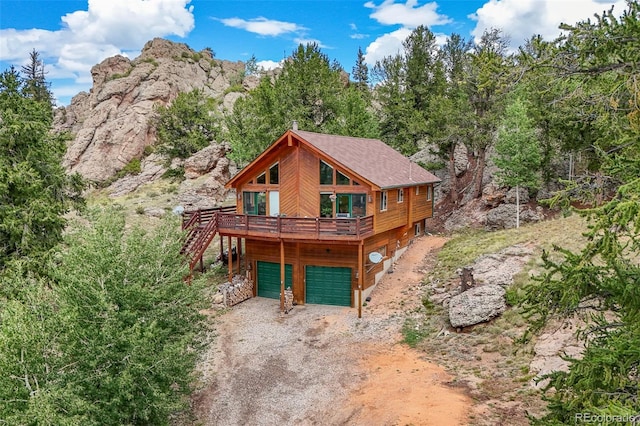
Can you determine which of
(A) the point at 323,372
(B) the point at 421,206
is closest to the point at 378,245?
(B) the point at 421,206

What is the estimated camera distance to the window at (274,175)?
22109 millimetres

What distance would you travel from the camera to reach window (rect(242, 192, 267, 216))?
22.6m

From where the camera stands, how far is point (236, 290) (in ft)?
71.9

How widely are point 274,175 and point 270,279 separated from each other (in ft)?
19.2

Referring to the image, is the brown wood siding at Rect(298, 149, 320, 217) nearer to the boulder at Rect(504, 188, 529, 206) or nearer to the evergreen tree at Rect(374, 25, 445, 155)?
A: the evergreen tree at Rect(374, 25, 445, 155)

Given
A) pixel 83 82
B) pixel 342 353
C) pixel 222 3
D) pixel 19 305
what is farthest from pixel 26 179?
pixel 83 82

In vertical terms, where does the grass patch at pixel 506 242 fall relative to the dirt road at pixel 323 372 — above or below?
above

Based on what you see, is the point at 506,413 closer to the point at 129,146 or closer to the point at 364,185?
the point at 364,185

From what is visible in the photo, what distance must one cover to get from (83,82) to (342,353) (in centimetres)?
7438

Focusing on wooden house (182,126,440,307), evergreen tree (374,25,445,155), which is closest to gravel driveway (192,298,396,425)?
wooden house (182,126,440,307)

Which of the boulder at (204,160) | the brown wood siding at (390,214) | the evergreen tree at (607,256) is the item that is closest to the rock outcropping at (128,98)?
the boulder at (204,160)

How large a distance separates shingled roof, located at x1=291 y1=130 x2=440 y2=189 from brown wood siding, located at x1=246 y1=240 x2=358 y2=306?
400cm

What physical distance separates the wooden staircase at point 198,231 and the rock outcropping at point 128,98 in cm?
3478

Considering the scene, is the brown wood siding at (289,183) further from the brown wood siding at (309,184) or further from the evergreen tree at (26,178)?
the evergreen tree at (26,178)
